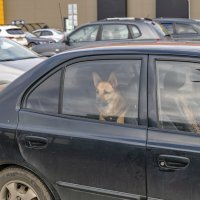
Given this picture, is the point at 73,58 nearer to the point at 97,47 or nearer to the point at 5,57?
the point at 97,47

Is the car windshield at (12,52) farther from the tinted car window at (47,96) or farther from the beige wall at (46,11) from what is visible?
the beige wall at (46,11)

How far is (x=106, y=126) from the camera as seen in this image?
3.27 meters

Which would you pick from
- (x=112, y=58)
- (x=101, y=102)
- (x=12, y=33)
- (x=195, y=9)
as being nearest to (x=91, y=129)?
(x=101, y=102)

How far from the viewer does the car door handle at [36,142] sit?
3.44 m

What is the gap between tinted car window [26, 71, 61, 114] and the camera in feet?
11.6

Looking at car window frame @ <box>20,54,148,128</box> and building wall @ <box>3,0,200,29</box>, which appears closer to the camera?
car window frame @ <box>20,54,148,128</box>

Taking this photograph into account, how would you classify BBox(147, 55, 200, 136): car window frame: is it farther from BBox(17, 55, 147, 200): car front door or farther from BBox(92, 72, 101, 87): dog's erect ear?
BBox(92, 72, 101, 87): dog's erect ear

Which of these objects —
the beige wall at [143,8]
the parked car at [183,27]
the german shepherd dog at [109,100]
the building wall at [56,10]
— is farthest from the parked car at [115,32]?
the beige wall at [143,8]

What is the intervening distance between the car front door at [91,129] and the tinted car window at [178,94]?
0.36ft

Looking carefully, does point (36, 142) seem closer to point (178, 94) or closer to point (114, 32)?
point (178, 94)

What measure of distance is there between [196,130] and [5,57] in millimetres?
6417

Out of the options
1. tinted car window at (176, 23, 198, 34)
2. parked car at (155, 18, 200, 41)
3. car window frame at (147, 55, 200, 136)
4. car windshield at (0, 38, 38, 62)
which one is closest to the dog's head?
car window frame at (147, 55, 200, 136)

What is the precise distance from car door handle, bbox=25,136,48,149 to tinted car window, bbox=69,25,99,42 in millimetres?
9647

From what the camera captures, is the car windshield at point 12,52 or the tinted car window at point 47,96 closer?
the tinted car window at point 47,96
